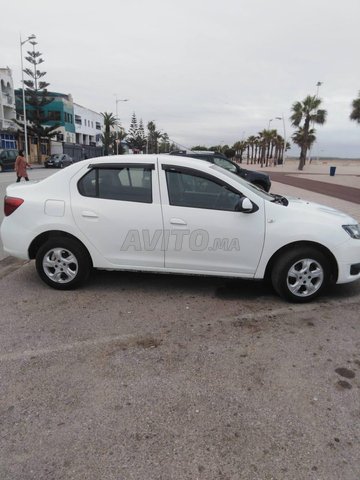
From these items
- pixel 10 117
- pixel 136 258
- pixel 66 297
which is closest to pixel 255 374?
pixel 136 258

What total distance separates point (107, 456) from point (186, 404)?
2.19ft

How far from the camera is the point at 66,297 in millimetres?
4586

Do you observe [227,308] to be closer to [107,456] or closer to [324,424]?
[324,424]

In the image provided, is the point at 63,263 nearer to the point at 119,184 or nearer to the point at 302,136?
the point at 119,184

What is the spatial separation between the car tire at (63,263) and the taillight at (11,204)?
1.86 ft

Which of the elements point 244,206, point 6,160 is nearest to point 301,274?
point 244,206

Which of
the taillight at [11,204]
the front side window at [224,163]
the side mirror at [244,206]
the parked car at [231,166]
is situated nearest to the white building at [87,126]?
the parked car at [231,166]

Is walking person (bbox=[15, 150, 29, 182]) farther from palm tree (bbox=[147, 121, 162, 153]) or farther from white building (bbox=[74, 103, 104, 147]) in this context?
palm tree (bbox=[147, 121, 162, 153])

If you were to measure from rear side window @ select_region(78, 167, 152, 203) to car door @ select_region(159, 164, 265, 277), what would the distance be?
0.70 feet

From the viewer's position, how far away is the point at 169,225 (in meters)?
4.38

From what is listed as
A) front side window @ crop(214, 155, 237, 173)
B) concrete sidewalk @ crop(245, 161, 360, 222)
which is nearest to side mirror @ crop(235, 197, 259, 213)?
concrete sidewalk @ crop(245, 161, 360, 222)

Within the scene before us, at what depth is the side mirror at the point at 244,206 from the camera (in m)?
4.26

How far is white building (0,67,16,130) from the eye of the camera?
4912cm

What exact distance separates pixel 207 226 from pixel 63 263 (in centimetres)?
178
